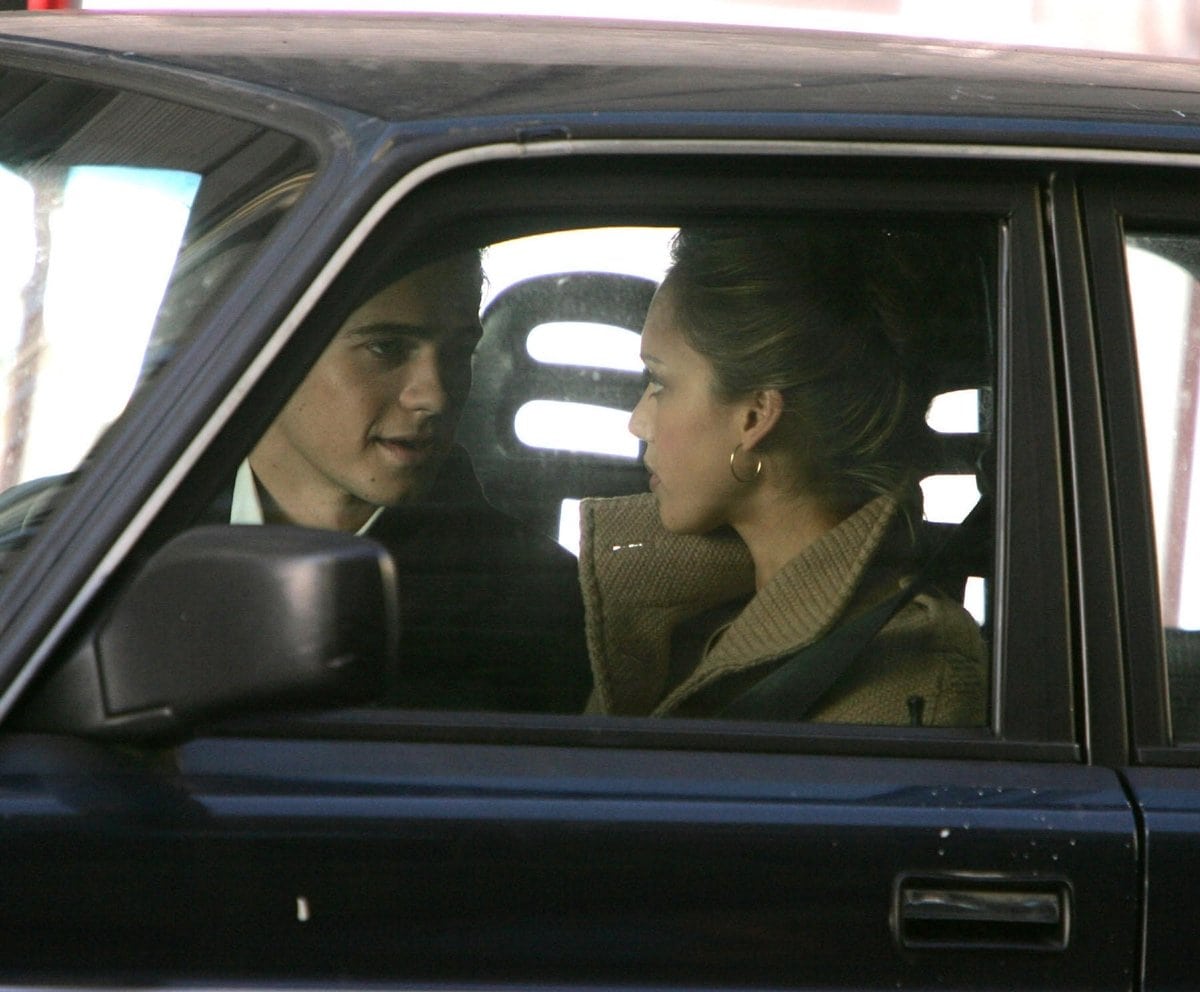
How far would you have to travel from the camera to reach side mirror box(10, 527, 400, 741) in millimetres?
1451

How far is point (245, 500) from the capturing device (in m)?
1.69

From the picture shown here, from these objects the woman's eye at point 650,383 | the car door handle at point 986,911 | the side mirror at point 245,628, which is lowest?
the car door handle at point 986,911

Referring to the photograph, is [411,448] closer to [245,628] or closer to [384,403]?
[384,403]

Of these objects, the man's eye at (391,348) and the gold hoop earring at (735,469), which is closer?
the man's eye at (391,348)

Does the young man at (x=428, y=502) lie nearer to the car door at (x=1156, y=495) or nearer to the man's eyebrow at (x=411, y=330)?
the man's eyebrow at (x=411, y=330)

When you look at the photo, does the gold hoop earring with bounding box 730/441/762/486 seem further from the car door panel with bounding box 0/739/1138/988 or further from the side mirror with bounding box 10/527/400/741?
the side mirror with bounding box 10/527/400/741

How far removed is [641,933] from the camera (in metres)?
1.60

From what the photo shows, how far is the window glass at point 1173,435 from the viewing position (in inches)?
69.3

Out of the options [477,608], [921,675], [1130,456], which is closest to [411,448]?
[477,608]

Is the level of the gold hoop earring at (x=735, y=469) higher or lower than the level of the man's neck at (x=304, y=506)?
higher

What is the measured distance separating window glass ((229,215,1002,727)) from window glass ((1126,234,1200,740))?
0.16 metres

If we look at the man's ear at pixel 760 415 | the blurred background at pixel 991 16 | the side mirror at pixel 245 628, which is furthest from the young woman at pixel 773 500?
the blurred background at pixel 991 16

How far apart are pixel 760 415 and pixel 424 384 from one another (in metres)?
0.34

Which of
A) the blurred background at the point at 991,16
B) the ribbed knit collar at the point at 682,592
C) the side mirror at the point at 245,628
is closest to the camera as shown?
the side mirror at the point at 245,628
